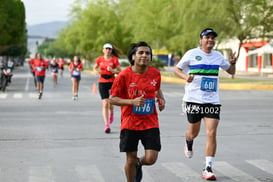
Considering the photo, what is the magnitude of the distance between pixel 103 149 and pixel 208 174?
108 inches

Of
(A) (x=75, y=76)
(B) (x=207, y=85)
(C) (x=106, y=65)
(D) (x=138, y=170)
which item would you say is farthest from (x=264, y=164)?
(A) (x=75, y=76)

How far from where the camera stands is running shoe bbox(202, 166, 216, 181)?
6.86 m

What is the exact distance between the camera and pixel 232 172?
24.1 ft

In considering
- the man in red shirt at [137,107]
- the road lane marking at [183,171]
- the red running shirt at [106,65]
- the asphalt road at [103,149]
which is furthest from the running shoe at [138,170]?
the red running shirt at [106,65]

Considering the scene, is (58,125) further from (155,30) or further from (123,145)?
(155,30)

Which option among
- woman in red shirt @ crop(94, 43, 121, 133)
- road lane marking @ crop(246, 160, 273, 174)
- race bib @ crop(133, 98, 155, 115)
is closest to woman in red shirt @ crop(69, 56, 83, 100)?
woman in red shirt @ crop(94, 43, 121, 133)

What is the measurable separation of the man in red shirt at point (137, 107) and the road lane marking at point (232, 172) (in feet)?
5.11

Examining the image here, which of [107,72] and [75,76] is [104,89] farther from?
[75,76]

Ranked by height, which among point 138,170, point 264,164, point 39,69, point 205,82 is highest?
point 205,82

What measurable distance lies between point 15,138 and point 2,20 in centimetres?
3772

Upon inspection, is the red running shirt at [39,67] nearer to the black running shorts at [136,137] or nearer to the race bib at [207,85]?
the race bib at [207,85]

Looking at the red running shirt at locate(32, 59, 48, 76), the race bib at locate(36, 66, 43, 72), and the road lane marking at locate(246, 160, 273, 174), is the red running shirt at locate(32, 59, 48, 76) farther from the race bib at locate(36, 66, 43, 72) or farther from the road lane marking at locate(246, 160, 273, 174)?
the road lane marking at locate(246, 160, 273, 174)

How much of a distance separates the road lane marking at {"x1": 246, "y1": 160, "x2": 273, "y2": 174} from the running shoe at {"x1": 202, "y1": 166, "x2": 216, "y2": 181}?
0.86m

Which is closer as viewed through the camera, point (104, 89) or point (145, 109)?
point (145, 109)
